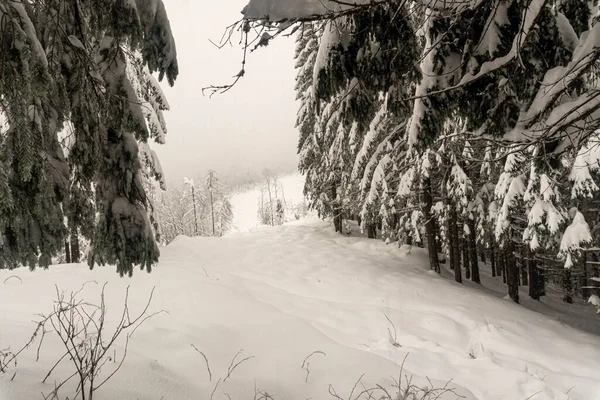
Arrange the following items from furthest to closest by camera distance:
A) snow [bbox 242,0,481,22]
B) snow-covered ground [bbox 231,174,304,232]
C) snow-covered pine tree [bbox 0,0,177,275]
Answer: snow-covered ground [bbox 231,174,304,232]
snow-covered pine tree [bbox 0,0,177,275]
snow [bbox 242,0,481,22]

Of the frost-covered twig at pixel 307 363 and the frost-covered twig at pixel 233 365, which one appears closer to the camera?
the frost-covered twig at pixel 233 365

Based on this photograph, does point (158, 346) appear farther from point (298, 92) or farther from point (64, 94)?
point (298, 92)

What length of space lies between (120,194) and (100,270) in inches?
222

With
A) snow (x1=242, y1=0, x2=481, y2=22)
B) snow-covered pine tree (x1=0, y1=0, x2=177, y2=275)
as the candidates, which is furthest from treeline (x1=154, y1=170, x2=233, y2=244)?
snow (x1=242, y1=0, x2=481, y2=22)

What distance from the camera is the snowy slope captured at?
328 cm

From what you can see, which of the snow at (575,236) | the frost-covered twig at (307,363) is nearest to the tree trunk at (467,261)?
the snow at (575,236)

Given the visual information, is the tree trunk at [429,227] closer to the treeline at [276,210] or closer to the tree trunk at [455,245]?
the tree trunk at [455,245]

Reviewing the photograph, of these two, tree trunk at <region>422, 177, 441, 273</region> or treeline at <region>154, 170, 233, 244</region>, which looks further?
treeline at <region>154, 170, 233, 244</region>

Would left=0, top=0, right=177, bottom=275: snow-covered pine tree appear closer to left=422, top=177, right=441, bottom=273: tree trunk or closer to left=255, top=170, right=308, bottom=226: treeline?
left=422, top=177, right=441, bottom=273: tree trunk

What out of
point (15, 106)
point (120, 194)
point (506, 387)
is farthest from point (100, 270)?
point (506, 387)

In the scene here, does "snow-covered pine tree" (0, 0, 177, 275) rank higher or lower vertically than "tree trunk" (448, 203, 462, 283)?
higher

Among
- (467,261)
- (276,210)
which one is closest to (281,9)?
(467,261)

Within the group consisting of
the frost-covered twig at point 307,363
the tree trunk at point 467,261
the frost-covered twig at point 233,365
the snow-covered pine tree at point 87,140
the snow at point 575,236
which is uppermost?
the snow-covered pine tree at point 87,140

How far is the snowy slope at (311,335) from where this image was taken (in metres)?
3.28
